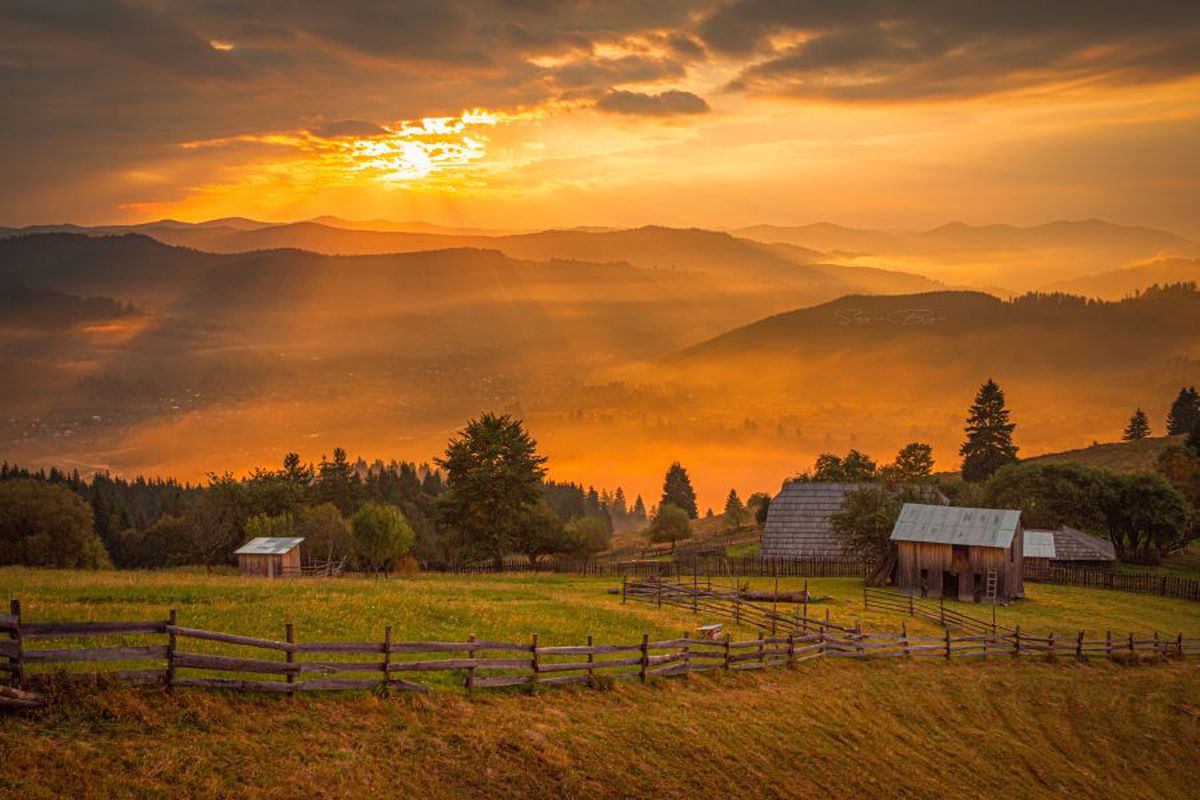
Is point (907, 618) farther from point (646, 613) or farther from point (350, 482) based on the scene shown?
point (350, 482)

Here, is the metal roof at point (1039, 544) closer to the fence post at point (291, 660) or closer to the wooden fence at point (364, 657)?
the wooden fence at point (364, 657)

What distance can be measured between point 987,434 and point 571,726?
126885 millimetres

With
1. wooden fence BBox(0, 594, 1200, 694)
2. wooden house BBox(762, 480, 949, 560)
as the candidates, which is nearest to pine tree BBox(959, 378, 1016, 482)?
wooden house BBox(762, 480, 949, 560)

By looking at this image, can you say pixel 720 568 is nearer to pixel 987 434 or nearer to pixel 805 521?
Answer: pixel 805 521

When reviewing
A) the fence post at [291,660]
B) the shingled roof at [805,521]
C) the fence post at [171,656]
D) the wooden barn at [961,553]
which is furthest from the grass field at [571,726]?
the shingled roof at [805,521]

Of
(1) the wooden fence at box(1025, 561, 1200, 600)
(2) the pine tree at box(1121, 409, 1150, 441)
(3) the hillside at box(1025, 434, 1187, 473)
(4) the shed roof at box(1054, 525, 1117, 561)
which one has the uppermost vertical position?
(2) the pine tree at box(1121, 409, 1150, 441)

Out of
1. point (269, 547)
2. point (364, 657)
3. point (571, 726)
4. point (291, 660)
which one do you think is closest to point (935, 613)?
point (571, 726)

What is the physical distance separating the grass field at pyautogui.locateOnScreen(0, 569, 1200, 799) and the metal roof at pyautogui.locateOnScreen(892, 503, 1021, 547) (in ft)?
55.6

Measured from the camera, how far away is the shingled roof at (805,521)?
280 feet

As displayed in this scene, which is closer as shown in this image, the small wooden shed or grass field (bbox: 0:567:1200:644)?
grass field (bbox: 0:567:1200:644)

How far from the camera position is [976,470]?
138250 millimetres

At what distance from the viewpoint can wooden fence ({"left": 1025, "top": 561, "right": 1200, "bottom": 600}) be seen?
237 feet

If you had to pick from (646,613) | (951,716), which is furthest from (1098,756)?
(646,613)

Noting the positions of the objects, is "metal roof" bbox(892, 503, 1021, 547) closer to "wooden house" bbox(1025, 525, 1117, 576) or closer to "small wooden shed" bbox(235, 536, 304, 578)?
"wooden house" bbox(1025, 525, 1117, 576)
